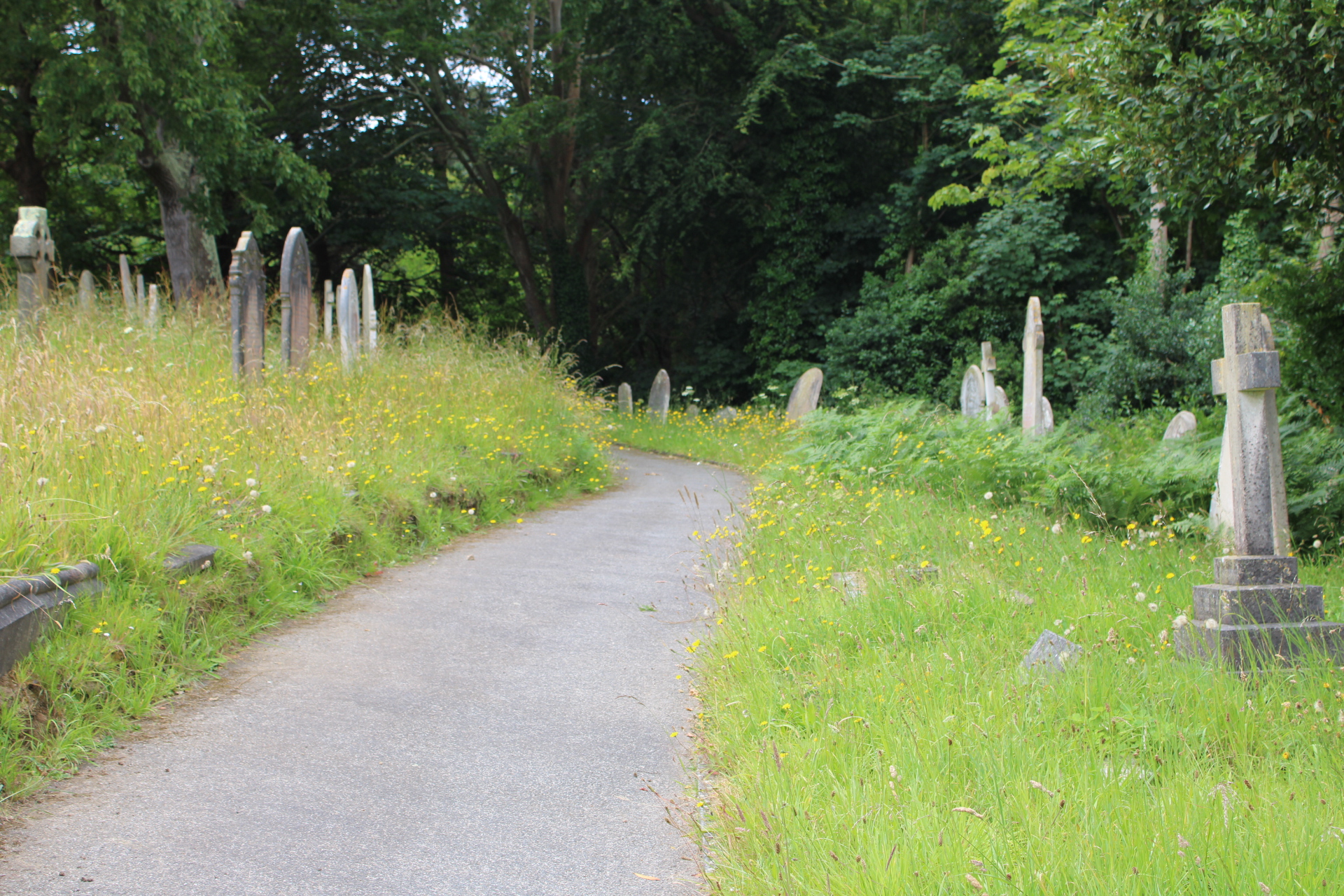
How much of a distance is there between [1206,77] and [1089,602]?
386 cm

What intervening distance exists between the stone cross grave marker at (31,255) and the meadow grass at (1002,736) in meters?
8.10

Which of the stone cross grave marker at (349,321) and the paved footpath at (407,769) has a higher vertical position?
the stone cross grave marker at (349,321)

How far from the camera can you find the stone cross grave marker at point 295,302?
9.66 metres

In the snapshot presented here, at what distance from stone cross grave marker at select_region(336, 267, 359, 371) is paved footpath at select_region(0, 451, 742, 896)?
242 inches

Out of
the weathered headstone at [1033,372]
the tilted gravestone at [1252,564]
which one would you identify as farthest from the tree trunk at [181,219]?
the tilted gravestone at [1252,564]

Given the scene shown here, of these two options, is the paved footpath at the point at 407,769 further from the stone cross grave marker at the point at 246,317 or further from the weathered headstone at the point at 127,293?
the weathered headstone at the point at 127,293

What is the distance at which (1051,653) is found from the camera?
3.57 metres

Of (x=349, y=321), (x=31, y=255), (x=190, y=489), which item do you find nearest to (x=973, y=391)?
(x=349, y=321)

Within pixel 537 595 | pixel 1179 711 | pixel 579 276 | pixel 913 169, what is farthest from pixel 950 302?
pixel 1179 711

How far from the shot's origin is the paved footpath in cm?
→ 275

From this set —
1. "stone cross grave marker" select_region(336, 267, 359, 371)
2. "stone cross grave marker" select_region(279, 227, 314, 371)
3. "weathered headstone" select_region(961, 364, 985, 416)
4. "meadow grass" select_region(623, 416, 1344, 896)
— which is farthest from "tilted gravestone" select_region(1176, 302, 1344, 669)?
"weathered headstone" select_region(961, 364, 985, 416)

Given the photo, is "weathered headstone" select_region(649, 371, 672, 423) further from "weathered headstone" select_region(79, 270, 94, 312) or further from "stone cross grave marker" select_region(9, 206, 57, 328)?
"stone cross grave marker" select_region(9, 206, 57, 328)

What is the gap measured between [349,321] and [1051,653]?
10.8 metres

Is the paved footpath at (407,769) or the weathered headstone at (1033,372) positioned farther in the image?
the weathered headstone at (1033,372)
